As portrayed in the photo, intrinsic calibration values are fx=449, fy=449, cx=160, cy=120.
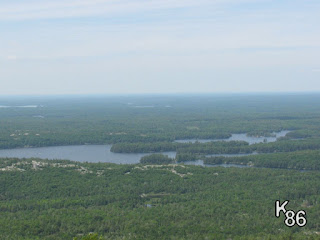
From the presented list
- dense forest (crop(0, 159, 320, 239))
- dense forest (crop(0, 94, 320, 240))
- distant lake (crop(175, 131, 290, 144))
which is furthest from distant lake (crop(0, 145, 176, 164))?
distant lake (crop(175, 131, 290, 144))

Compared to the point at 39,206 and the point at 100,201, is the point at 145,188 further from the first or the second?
the point at 39,206

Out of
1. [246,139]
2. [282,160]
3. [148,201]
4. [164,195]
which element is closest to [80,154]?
[282,160]

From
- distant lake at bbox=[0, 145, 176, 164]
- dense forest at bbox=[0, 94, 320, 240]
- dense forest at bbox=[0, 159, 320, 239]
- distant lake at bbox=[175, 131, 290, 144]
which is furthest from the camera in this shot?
distant lake at bbox=[175, 131, 290, 144]

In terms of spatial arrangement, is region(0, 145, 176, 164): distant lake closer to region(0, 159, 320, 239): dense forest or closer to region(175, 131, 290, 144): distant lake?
region(0, 159, 320, 239): dense forest

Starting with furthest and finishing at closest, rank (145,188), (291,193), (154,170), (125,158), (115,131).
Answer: (115,131) < (125,158) < (154,170) < (145,188) < (291,193)

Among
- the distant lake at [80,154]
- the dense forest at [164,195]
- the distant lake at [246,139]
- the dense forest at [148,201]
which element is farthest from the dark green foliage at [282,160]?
the distant lake at [246,139]

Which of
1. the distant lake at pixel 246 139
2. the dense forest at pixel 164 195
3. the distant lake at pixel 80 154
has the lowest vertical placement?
the distant lake at pixel 80 154

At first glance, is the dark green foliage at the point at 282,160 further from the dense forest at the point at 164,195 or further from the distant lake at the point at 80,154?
the distant lake at the point at 80,154

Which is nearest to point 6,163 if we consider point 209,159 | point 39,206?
point 39,206
